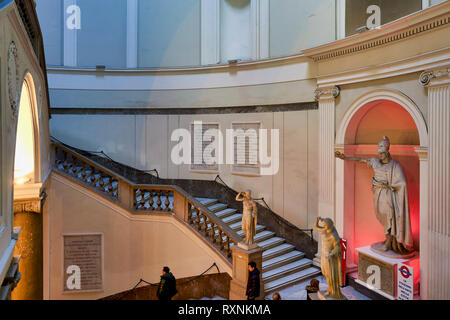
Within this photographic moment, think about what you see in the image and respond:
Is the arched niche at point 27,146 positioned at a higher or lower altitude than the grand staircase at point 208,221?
higher

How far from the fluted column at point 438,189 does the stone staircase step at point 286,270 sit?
9.68 ft

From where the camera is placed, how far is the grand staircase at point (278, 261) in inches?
328

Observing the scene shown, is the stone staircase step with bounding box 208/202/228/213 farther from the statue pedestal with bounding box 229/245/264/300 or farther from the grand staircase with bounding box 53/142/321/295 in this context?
the statue pedestal with bounding box 229/245/264/300

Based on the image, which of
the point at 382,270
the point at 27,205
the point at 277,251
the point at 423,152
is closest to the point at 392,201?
the point at 423,152

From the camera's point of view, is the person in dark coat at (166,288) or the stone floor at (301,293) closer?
the person in dark coat at (166,288)

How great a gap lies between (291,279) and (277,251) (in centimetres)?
101

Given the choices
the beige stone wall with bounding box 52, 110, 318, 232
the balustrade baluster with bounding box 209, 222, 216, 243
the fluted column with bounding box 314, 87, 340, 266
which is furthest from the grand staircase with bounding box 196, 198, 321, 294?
the balustrade baluster with bounding box 209, 222, 216, 243

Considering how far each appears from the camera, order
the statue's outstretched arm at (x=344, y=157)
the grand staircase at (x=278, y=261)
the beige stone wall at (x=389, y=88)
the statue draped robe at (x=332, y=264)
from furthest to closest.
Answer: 1. the grand staircase at (x=278, y=261)
2. the statue's outstretched arm at (x=344, y=157)
3. the beige stone wall at (x=389, y=88)
4. the statue draped robe at (x=332, y=264)

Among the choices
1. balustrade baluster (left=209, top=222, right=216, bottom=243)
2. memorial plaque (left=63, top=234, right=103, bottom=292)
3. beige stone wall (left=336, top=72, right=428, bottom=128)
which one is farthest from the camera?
memorial plaque (left=63, top=234, right=103, bottom=292)

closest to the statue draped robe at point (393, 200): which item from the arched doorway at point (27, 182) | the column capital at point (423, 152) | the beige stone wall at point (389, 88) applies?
the column capital at point (423, 152)

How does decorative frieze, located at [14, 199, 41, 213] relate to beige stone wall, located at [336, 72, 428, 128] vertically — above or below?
below

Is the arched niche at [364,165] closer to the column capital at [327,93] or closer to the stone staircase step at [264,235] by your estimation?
the column capital at [327,93]

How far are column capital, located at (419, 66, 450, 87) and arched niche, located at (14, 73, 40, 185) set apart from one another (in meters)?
7.32

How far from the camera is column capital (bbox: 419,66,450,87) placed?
6383 mm
